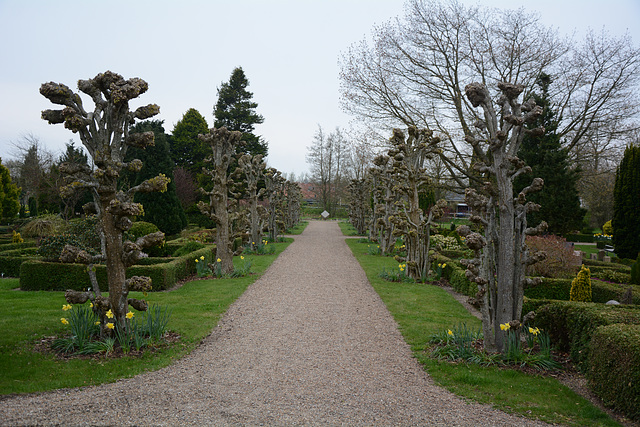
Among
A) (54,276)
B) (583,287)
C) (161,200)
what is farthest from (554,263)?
(161,200)

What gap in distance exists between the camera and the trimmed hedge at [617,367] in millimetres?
3848

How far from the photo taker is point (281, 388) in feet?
15.1

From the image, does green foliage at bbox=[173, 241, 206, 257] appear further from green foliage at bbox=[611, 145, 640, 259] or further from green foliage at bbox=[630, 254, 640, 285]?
green foliage at bbox=[611, 145, 640, 259]

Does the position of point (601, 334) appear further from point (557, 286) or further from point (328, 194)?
point (328, 194)

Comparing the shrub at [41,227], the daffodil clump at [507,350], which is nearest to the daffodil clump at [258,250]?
the shrub at [41,227]

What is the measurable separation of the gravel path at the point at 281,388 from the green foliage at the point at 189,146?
92.0ft

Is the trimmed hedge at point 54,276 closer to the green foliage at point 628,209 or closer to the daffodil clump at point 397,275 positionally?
the daffodil clump at point 397,275

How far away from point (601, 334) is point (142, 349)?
572 cm

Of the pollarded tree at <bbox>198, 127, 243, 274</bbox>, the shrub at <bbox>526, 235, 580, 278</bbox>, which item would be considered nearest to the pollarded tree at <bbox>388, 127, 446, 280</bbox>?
the shrub at <bbox>526, 235, 580, 278</bbox>

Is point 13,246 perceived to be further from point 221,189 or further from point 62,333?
point 62,333

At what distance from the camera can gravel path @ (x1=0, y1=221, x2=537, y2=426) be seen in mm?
3840

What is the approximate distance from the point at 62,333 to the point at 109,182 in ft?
7.99

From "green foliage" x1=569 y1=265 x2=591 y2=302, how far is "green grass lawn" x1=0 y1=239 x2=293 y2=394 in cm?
667

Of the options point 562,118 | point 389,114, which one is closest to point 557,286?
point 389,114
